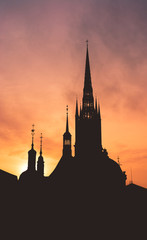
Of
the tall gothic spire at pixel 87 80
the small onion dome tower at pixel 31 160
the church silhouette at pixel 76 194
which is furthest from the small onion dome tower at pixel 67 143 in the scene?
the tall gothic spire at pixel 87 80

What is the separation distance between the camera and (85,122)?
314 ft

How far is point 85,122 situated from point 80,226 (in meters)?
35.7

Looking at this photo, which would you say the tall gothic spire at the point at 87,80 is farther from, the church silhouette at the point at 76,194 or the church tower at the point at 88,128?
the church silhouette at the point at 76,194

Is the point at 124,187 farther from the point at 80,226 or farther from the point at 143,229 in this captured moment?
the point at 80,226

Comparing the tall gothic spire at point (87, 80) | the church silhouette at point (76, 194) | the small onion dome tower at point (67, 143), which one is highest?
the tall gothic spire at point (87, 80)

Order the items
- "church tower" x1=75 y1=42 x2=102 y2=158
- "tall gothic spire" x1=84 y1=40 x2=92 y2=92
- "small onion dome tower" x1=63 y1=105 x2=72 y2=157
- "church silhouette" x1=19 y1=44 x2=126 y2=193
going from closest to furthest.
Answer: "church silhouette" x1=19 y1=44 x2=126 y2=193
"small onion dome tower" x1=63 y1=105 x2=72 y2=157
"church tower" x1=75 y1=42 x2=102 y2=158
"tall gothic spire" x1=84 y1=40 x2=92 y2=92

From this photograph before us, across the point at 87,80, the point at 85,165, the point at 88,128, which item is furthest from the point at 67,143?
the point at 87,80

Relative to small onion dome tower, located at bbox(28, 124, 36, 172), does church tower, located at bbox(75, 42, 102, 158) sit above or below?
above

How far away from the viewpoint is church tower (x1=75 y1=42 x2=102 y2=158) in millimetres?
90812

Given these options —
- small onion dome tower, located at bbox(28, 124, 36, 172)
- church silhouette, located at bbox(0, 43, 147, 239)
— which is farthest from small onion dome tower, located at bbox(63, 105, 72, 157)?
small onion dome tower, located at bbox(28, 124, 36, 172)

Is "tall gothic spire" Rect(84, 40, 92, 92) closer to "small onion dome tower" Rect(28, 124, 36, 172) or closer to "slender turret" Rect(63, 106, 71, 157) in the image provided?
"slender turret" Rect(63, 106, 71, 157)

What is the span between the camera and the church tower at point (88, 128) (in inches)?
3575

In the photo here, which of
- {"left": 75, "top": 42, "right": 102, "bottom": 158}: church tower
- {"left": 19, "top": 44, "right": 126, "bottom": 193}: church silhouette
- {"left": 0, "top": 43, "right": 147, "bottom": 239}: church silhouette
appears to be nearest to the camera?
{"left": 0, "top": 43, "right": 147, "bottom": 239}: church silhouette

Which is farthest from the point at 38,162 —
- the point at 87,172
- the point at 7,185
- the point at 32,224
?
the point at 7,185
